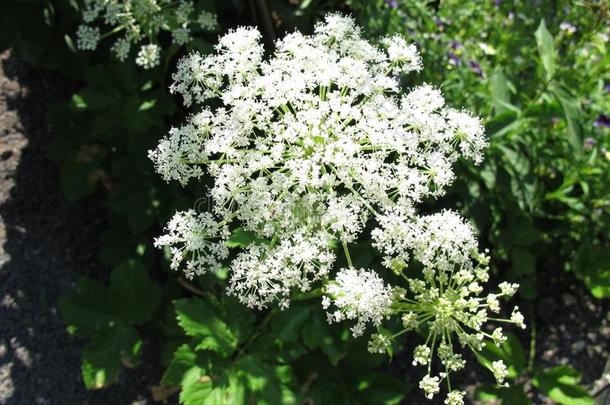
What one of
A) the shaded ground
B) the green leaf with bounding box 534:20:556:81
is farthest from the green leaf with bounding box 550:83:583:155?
the shaded ground

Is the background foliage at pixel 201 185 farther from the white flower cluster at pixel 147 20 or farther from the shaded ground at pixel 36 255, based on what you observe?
the shaded ground at pixel 36 255

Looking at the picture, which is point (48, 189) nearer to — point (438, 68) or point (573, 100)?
point (438, 68)

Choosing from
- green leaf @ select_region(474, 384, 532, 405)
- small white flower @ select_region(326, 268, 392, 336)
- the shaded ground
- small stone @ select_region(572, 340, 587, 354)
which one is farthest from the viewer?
small stone @ select_region(572, 340, 587, 354)

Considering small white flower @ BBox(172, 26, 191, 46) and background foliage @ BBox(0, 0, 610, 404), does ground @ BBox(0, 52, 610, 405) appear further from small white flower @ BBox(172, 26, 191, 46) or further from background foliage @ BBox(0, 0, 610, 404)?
small white flower @ BBox(172, 26, 191, 46)

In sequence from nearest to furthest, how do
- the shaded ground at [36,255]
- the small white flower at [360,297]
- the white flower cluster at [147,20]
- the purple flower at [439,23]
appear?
1. the small white flower at [360,297]
2. the white flower cluster at [147,20]
3. the shaded ground at [36,255]
4. the purple flower at [439,23]

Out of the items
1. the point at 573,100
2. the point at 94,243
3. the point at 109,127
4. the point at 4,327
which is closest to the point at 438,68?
the point at 573,100

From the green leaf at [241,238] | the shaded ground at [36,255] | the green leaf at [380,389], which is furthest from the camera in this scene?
the shaded ground at [36,255]

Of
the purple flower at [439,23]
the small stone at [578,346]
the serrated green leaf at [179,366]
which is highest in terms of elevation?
the purple flower at [439,23]

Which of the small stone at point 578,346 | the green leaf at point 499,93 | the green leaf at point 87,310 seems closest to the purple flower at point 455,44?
the green leaf at point 499,93
